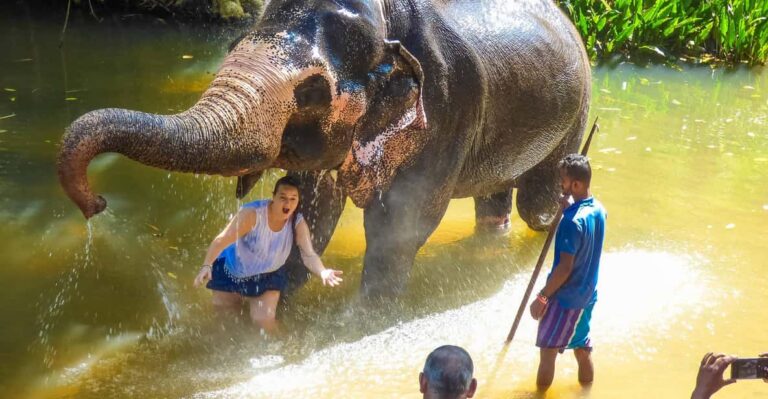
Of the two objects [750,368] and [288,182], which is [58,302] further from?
[750,368]

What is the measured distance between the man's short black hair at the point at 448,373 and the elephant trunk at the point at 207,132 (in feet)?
4.89

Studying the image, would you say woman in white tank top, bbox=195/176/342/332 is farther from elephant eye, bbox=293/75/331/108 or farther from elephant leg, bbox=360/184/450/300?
elephant eye, bbox=293/75/331/108

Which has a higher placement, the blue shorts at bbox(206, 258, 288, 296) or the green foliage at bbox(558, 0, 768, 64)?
the blue shorts at bbox(206, 258, 288, 296)

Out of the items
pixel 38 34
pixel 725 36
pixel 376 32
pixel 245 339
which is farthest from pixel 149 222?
pixel 725 36

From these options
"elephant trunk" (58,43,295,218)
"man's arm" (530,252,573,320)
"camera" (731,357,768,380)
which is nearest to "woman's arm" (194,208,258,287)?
"elephant trunk" (58,43,295,218)

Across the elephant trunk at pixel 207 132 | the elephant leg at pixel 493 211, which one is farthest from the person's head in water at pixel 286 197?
the elephant leg at pixel 493 211

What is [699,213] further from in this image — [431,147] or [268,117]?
[268,117]

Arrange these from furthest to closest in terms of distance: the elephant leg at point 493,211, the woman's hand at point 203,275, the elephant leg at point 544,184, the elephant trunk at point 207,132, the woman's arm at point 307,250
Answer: the elephant leg at point 493,211 → the elephant leg at point 544,184 → the woman's arm at point 307,250 → the woman's hand at point 203,275 → the elephant trunk at point 207,132

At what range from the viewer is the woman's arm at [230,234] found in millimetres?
4938

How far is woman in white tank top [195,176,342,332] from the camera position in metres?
5.03

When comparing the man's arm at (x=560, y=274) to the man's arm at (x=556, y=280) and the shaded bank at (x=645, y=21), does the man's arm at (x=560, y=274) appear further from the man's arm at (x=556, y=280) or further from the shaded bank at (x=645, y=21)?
the shaded bank at (x=645, y=21)

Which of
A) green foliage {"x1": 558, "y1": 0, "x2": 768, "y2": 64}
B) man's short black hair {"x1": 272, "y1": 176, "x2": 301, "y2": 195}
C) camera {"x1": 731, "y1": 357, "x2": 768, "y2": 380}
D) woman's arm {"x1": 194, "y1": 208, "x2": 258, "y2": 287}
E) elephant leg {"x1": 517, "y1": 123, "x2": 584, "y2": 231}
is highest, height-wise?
camera {"x1": 731, "y1": 357, "x2": 768, "y2": 380}

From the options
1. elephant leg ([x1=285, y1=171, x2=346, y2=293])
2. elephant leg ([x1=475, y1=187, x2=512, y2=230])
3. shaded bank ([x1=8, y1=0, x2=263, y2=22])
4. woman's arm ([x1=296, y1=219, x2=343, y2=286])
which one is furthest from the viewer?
shaded bank ([x1=8, y1=0, x2=263, y2=22])

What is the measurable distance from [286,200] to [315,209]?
537 mm
